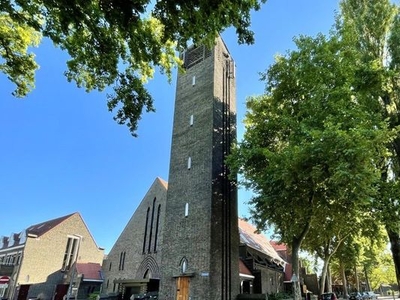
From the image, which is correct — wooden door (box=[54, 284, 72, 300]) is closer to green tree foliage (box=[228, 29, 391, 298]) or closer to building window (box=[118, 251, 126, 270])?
building window (box=[118, 251, 126, 270])

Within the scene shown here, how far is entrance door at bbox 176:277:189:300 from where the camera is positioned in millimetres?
17556

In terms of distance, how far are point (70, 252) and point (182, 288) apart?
27648mm

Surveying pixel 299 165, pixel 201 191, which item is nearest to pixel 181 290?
pixel 201 191

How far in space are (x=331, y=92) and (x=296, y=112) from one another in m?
2.96

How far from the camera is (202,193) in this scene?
19266mm

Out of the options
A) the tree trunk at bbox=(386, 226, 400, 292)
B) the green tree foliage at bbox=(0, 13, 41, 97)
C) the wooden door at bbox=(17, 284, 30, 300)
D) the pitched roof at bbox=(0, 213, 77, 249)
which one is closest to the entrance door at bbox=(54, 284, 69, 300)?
the wooden door at bbox=(17, 284, 30, 300)

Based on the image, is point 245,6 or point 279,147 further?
point 279,147

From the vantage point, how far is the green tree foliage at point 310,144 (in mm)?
13672

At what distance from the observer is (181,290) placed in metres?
17.8

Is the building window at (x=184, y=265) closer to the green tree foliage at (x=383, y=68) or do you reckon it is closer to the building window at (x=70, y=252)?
the green tree foliage at (x=383, y=68)

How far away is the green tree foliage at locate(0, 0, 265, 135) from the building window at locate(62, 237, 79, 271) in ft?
108

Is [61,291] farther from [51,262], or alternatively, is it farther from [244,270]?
[244,270]

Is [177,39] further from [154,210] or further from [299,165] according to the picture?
[154,210]

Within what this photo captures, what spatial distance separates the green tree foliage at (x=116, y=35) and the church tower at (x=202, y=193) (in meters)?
9.30
